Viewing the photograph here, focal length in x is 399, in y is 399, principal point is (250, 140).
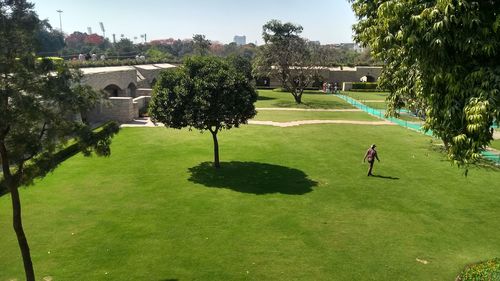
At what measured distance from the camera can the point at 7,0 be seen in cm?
837

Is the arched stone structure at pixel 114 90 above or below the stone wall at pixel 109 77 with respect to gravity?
below

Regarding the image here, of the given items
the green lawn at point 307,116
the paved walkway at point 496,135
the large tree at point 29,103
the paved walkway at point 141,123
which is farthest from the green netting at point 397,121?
the paved walkway at point 141,123

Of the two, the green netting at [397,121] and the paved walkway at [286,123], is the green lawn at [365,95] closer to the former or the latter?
the green netting at [397,121]

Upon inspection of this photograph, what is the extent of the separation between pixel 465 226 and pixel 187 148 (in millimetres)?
16316

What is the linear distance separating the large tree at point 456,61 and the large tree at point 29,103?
7491 mm

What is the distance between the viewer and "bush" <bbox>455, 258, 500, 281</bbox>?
10.0 m

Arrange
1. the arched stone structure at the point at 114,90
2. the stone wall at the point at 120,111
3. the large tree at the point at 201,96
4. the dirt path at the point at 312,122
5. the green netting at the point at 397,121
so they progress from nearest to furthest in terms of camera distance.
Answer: the large tree at the point at 201,96 < the green netting at the point at 397,121 < the dirt path at the point at 312,122 < the stone wall at the point at 120,111 < the arched stone structure at the point at 114,90

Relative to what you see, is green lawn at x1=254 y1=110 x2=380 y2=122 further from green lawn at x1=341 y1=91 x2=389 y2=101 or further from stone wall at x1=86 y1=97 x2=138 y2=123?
green lawn at x1=341 y1=91 x2=389 y2=101

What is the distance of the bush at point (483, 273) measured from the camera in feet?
32.8

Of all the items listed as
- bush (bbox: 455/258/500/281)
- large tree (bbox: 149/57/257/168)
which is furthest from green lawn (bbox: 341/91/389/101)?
bush (bbox: 455/258/500/281)

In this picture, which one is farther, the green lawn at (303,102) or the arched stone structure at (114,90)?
the green lawn at (303,102)

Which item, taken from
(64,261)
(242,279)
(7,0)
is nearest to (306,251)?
(242,279)

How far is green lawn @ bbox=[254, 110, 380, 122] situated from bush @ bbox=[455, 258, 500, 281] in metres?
26.0

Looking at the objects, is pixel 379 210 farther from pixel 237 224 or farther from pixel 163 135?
pixel 163 135
